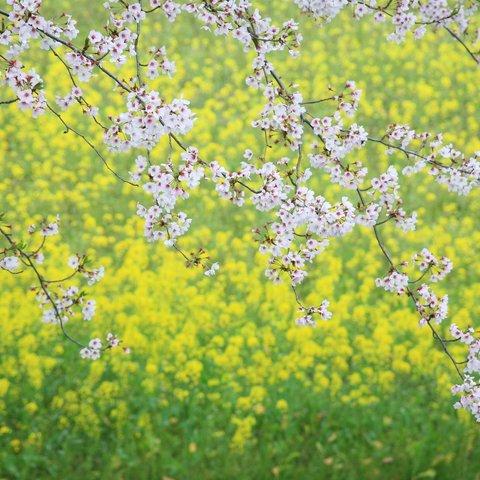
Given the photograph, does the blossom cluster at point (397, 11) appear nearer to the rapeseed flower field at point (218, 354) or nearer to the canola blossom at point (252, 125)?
the canola blossom at point (252, 125)

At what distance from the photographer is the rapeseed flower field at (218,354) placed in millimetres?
6387

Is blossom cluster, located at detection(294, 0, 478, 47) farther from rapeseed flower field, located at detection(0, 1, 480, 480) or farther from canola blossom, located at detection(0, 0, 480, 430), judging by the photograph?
rapeseed flower field, located at detection(0, 1, 480, 480)

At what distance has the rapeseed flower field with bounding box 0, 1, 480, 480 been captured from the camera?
6387 millimetres

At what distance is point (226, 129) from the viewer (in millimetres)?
10992

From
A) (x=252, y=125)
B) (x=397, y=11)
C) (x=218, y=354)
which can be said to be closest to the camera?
(x=252, y=125)

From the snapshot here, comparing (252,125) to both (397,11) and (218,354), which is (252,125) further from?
(218,354)

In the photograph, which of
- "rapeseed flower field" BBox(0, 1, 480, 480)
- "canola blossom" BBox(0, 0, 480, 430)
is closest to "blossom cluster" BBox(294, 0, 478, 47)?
"canola blossom" BBox(0, 0, 480, 430)

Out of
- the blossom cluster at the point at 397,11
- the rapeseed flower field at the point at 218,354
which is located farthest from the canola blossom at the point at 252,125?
the rapeseed flower field at the point at 218,354

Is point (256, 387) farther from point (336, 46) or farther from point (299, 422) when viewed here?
point (336, 46)

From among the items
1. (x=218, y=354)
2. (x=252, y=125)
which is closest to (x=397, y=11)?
(x=252, y=125)

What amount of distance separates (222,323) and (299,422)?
4.35ft

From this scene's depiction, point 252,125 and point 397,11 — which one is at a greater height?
point 397,11

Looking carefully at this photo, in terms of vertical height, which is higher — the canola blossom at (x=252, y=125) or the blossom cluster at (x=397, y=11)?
the blossom cluster at (x=397, y=11)

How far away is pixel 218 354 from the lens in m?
7.32
